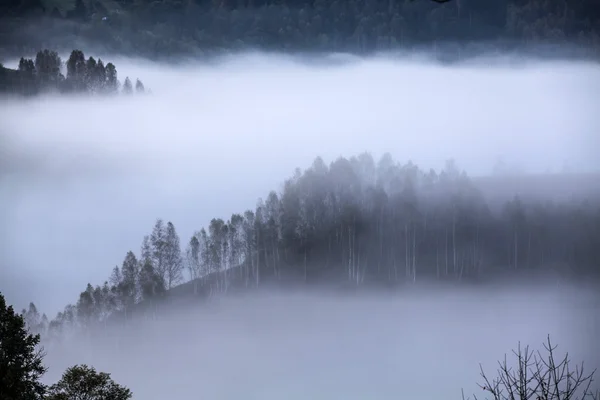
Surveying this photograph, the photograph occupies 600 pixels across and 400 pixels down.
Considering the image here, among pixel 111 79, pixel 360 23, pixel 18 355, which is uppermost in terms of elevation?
pixel 360 23

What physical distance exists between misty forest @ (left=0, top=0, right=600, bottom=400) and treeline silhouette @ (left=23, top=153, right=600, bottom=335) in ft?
0.39

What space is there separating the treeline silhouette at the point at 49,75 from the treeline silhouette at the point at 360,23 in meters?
7.88

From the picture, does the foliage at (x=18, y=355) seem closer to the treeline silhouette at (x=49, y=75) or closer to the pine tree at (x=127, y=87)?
the treeline silhouette at (x=49, y=75)

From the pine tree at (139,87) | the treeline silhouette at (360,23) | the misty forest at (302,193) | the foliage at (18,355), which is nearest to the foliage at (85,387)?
the foliage at (18,355)

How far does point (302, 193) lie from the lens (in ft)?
146

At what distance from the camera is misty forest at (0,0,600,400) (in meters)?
38.8

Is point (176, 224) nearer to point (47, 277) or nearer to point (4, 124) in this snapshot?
point (47, 277)

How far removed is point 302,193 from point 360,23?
1743 cm

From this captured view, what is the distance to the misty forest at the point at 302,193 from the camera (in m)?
38.8

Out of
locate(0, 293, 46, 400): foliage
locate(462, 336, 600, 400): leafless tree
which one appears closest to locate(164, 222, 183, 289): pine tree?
locate(0, 293, 46, 400): foliage

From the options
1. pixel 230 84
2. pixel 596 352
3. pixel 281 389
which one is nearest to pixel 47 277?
pixel 281 389

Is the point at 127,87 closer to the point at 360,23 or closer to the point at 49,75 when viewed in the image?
the point at 49,75

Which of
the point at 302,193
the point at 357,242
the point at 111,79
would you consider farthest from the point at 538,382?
the point at 111,79

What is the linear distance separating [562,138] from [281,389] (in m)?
31.5
